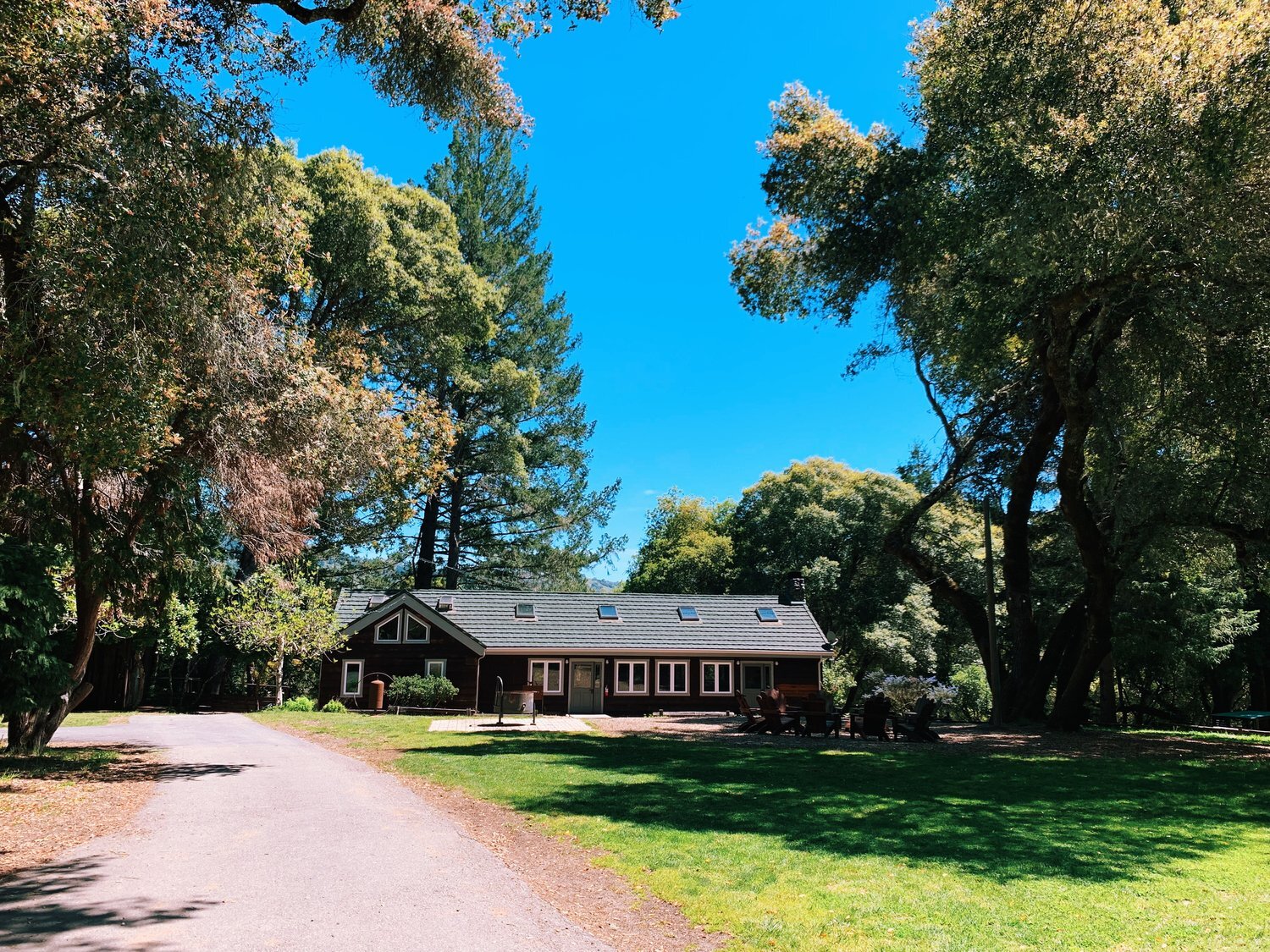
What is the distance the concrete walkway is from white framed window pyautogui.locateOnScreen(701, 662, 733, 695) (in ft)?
77.3

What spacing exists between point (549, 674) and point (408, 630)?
559 cm

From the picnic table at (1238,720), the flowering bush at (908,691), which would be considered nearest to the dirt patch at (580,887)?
the flowering bush at (908,691)

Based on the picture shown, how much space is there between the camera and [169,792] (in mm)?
10789

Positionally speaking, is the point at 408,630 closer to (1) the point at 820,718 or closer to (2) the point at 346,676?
(2) the point at 346,676

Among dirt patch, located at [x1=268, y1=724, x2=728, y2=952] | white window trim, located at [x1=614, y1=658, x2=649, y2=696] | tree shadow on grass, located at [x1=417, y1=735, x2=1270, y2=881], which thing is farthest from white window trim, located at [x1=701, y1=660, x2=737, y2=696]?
dirt patch, located at [x1=268, y1=724, x2=728, y2=952]

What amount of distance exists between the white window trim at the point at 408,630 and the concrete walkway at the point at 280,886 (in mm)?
20731

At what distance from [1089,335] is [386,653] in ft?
81.6

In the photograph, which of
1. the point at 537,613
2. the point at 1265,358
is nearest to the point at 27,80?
the point at 1265,358

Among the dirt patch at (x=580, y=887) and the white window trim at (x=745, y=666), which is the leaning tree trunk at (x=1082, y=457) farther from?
the white window trim at (x=745, y=666)

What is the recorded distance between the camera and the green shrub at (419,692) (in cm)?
2941

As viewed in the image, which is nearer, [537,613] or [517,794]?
[517,794]

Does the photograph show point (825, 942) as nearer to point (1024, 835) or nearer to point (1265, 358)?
point (1024, 835)

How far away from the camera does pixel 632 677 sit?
32906 millimetres

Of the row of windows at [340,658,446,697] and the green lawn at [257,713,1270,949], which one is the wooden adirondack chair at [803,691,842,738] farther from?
the row of windows at [340,658,446,697]
